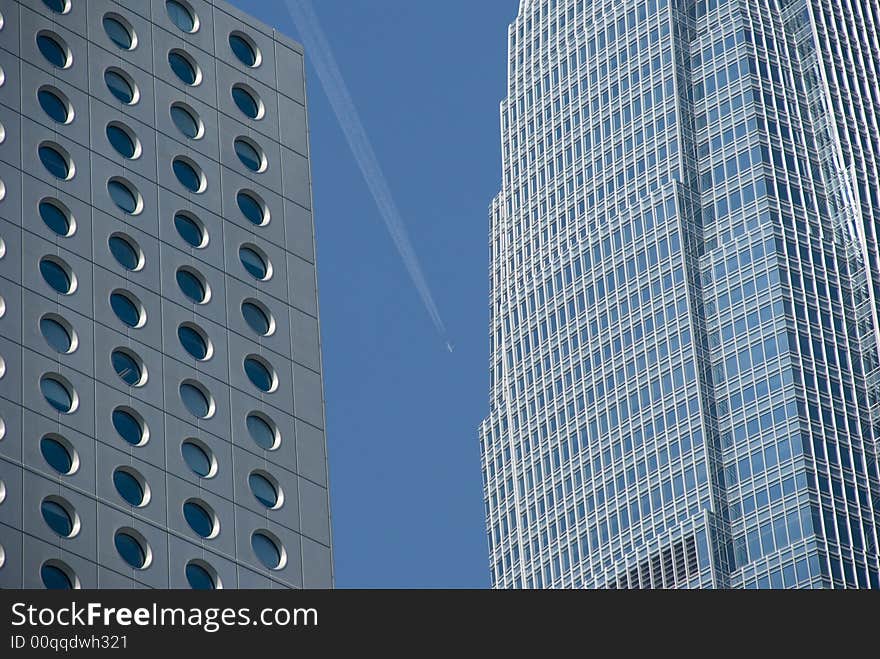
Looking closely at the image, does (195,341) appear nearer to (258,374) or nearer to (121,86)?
(258,374)

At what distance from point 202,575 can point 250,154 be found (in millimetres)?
23167

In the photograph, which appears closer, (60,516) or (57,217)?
(60,516)

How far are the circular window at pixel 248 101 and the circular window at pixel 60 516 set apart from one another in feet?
84.8

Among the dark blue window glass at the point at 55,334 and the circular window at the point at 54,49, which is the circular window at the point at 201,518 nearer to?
the dark blue window glass at the point at 55,334

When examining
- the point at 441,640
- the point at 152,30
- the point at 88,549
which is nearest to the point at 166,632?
the point at 441,640

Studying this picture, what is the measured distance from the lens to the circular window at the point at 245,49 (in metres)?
102

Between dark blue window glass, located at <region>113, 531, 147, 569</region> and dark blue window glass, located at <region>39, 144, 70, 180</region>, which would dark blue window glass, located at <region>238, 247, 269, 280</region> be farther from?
dark blue window glass, located at <region>113, 531, 147, 569</region>

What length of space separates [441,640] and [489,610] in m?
2.17

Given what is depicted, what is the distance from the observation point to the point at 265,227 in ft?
→ 318

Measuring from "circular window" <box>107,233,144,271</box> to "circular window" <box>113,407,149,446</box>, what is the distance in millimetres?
7306

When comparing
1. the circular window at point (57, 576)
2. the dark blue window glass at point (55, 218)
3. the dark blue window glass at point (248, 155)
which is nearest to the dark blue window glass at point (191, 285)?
the dark blue window glass at point (55, 218)

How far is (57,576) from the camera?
7912cm

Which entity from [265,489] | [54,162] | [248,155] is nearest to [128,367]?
[265,489]

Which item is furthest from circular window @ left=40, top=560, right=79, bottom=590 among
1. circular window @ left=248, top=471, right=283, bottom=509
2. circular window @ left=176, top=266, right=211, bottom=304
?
circular window @ left=176, top=266, right=211, bottom=304
